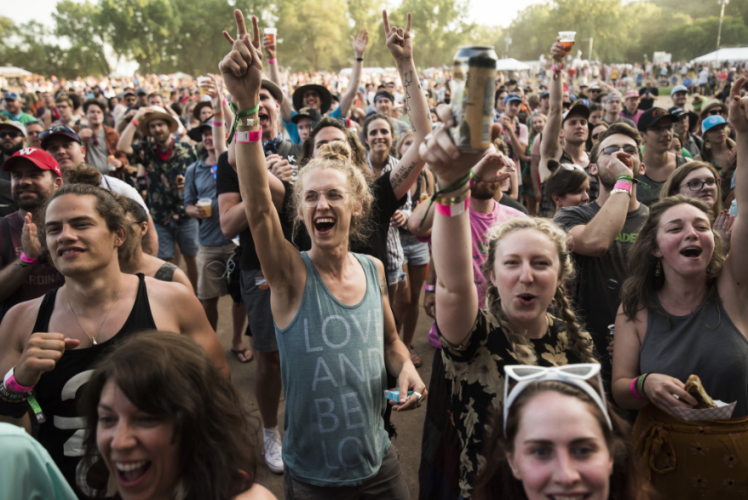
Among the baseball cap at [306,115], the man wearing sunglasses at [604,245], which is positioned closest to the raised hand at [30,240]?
the man wearing sunglasses at [604,245]

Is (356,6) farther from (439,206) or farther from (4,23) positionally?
(439,206)

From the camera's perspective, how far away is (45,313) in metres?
1.95

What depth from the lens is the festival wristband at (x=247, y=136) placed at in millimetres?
1729

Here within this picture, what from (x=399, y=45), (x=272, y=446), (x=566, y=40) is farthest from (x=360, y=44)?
(x=272, y=446)

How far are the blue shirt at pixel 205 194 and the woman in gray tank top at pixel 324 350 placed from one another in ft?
9.10

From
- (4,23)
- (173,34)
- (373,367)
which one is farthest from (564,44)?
(4,23)

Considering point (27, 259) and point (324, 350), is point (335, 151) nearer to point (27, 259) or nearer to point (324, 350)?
point (324, 350)

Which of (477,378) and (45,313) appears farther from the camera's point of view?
(45,313)

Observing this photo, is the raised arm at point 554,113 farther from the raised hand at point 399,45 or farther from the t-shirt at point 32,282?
the t-shirt at point 32,282

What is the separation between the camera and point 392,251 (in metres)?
3.71

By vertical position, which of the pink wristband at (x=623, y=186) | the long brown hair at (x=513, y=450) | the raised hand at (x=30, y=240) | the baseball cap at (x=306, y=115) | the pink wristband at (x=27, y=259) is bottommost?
the long brown hair at (x=513, y=450)

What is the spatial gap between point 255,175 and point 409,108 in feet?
4.09

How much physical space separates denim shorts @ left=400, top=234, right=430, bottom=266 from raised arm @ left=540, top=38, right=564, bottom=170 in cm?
163

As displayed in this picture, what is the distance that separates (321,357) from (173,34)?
6234cm
